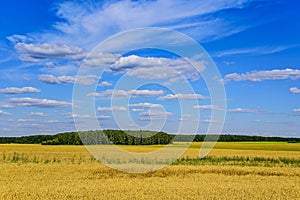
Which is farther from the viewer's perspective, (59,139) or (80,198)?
(59,139)

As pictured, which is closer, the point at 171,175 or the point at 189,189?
the point at 189,189

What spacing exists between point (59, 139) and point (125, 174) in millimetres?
86316

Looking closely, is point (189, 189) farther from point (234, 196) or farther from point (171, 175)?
point (171, 175)

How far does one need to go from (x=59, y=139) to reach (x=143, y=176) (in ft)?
287

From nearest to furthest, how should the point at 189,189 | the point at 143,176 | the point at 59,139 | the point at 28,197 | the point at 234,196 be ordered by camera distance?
the point at 28,197, the point at 234,196, the point at 189,189, the point at 143,176, the point at 59,139

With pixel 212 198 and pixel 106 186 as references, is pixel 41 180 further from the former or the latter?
pixel 212 198

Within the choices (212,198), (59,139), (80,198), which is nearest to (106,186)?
(80,198)

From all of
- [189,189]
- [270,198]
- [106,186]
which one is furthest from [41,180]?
[270,198]

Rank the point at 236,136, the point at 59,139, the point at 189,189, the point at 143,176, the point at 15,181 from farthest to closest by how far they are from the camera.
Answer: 1. the point at 236,136
2. the point at 59,139
3. the point at 143,176
4. the point at 15,181
5. the point at 189,189

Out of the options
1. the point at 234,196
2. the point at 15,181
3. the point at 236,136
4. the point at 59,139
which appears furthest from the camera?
the point at 236,136

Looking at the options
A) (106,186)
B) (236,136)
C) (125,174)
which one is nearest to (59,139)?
(236,136)

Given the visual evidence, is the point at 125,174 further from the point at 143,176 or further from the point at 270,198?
the point at 270,198

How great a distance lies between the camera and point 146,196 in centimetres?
1941

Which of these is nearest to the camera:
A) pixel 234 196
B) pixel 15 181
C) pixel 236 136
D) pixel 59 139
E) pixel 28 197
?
pixel 28 197
